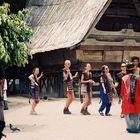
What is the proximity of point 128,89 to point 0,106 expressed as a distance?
10.4ft

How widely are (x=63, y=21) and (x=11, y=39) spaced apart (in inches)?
492

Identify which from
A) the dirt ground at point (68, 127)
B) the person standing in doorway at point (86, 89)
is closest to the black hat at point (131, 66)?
the dirt ground at point (68, 127)

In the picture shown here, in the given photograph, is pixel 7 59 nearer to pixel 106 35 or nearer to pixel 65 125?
pixel 65 125

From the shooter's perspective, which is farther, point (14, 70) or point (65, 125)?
point (14, 70)

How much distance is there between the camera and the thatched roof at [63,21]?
2208cm

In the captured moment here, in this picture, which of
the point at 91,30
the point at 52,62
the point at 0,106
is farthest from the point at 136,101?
the point at 52,62

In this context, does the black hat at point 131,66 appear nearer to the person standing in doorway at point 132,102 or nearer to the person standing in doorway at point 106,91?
the person standing in doorway at point 132,102

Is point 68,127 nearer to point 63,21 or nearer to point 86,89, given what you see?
point 86,89

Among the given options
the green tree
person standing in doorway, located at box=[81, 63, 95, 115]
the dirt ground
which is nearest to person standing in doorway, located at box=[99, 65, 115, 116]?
the dirt ground

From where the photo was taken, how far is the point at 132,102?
11078 millimetres

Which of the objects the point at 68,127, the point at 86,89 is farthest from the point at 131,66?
the point at 86,89

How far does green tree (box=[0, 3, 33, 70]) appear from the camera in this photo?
40.0 ft

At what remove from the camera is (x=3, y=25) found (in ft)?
40.4

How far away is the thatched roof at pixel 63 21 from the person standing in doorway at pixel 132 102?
399 inches
